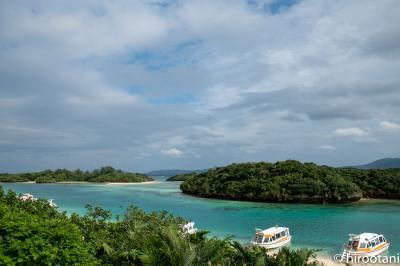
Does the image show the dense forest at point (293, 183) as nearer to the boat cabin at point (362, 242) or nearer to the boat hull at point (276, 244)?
the boat hull at point (276, 244)

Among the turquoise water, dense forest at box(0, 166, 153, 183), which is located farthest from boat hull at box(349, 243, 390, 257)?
dense forest at box(0, 166, 153, 183)

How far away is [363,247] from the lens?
22.0 m

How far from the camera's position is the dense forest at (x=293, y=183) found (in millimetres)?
54875

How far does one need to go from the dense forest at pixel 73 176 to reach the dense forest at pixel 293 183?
209ft

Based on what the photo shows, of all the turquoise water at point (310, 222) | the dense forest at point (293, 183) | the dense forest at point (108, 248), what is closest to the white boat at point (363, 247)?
the turquoise water at point (310, 222)

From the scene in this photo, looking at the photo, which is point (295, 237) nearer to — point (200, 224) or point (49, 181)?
point (200, 224)

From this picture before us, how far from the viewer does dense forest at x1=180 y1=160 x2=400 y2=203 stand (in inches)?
2160

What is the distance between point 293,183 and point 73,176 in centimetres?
10125

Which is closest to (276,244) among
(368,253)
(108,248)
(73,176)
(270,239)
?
(270,239)

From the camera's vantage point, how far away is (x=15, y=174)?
433 feet

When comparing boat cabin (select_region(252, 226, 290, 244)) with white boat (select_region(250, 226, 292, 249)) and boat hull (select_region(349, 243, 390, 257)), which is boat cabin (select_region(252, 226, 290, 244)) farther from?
boat hull (select_region(349, 243, 390, 257))

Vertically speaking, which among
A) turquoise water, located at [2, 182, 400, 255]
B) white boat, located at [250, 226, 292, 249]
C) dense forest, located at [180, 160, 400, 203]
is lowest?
turquoise water, located at [2, 182, 400, 255]

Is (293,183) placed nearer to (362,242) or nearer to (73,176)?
(362,242)

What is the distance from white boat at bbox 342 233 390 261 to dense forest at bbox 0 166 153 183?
112m
